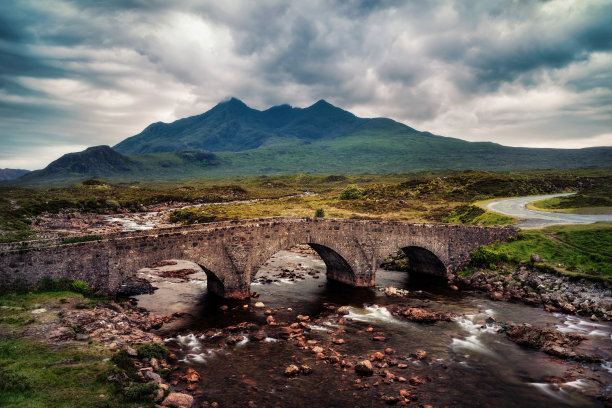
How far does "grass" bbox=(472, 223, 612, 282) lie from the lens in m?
30.4

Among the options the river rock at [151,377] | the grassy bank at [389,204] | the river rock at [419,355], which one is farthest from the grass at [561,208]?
the river rock at [151,377]

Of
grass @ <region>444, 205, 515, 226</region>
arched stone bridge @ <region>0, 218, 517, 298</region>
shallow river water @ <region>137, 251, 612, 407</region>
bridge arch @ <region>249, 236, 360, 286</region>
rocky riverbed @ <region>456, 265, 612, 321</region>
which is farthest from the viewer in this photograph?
grass @ <region>444, 205, 515, 226</region>

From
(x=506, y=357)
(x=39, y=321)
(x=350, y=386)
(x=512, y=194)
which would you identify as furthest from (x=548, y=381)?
(x=512, y=194)

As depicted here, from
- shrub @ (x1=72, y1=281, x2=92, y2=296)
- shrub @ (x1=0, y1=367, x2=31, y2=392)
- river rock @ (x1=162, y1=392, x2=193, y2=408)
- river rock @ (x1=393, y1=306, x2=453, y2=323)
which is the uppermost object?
shrub @ (x1=72, y1=281, x2=92, y2=296)

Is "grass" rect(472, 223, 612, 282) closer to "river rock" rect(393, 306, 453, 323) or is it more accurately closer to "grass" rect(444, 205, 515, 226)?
"grass" rect(444, 205, 515, 226)

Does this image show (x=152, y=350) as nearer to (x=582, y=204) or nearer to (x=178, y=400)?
(x=178, y=400)

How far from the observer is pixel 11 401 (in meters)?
11.1

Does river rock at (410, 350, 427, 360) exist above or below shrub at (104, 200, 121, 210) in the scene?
below

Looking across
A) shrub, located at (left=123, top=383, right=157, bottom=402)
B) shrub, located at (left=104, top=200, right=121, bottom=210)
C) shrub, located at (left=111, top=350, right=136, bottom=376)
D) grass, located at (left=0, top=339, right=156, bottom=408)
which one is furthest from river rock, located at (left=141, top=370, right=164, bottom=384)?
shrub, located at (left=104, top=200, right=121, bottom=210)

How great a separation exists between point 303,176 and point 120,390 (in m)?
181

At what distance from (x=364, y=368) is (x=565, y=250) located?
27.3 m

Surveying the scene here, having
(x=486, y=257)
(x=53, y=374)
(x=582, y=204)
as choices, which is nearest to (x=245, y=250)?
(x=53, y=374)

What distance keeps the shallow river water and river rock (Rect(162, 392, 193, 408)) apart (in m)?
0.89

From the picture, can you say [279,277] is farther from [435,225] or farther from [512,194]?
[512,194]
